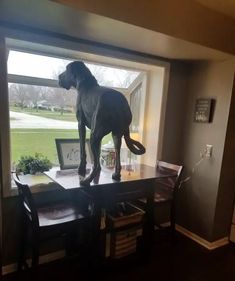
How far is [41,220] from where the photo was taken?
1.69 metres

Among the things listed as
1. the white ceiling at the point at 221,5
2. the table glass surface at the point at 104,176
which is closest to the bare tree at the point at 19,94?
the table glass surface at the point at 104,176

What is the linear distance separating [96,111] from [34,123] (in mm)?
825

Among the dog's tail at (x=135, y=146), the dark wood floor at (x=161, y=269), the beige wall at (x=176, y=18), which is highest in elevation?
the beige wall at (x=176, y=18)

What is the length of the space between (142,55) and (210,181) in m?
1.48

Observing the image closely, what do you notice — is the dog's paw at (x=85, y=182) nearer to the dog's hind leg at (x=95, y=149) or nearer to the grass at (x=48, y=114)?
the dog's hind leg at (x=95, y=149)

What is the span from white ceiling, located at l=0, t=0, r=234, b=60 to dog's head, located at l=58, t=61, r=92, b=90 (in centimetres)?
25

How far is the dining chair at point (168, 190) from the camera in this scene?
2246 millimetres

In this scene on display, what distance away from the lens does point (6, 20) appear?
164cm

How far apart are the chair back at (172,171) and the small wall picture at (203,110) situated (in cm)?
60

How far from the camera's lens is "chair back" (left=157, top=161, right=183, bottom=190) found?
225 centimetres

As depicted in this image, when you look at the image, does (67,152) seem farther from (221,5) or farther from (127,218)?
(221,5)

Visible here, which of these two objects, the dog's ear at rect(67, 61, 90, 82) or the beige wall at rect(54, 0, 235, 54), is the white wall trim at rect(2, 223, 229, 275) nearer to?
the dog's ear at rect(67, 61, 90, 82)

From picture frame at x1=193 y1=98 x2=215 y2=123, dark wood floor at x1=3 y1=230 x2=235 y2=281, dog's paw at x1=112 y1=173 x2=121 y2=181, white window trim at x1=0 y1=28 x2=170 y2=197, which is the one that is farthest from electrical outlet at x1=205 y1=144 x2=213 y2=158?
dog's paw at x1=112 y1=173 x2=121 y2=181

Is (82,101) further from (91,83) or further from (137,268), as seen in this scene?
(137,268)
